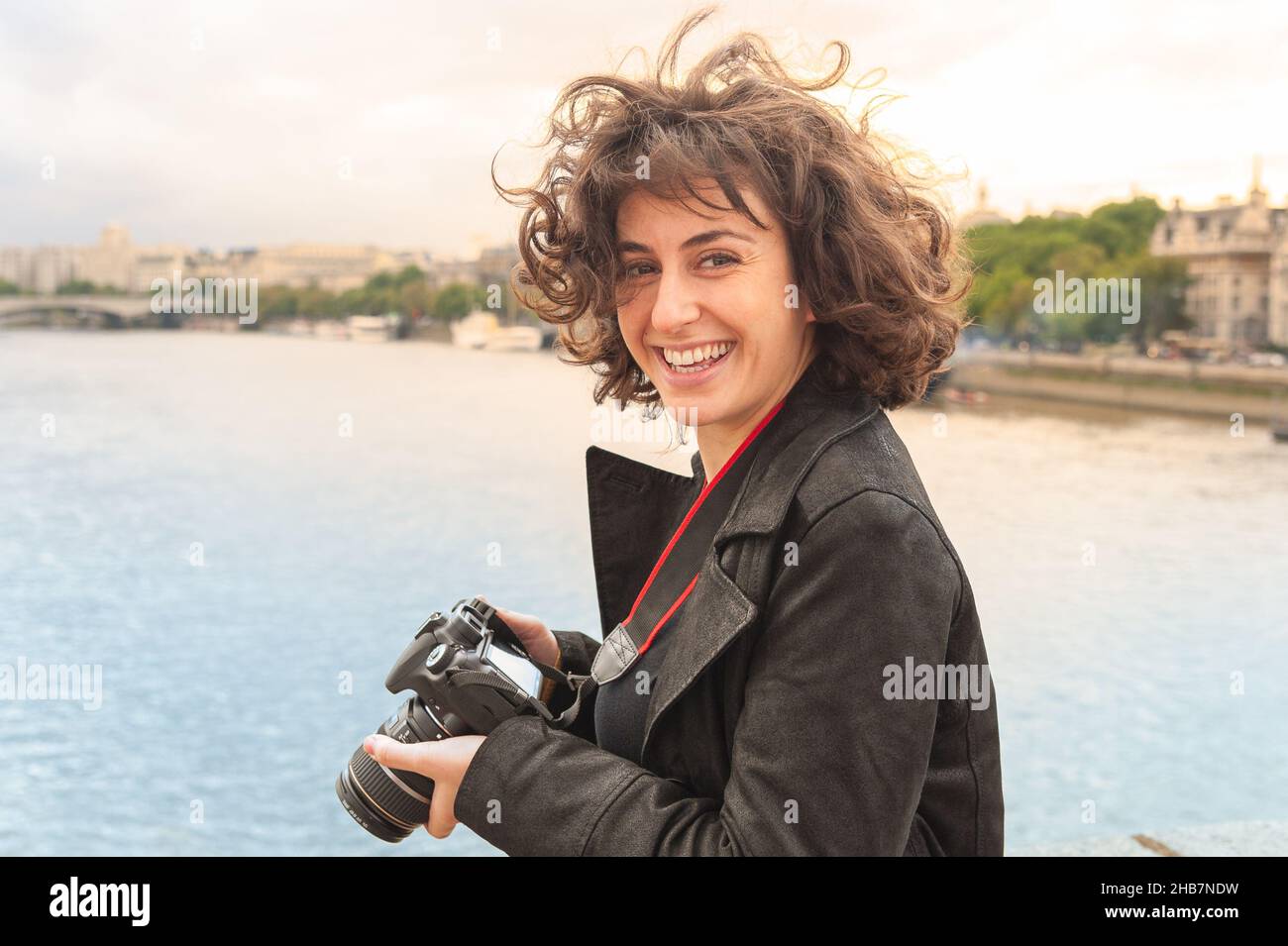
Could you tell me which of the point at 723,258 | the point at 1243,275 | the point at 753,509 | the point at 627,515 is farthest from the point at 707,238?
the point at 1243,275

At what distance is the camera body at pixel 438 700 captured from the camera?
3.47 feet

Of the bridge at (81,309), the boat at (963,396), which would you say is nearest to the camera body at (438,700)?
the boat at (963,396)

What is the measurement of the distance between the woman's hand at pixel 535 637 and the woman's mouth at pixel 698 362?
368 mm

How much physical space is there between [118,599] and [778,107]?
1924cm

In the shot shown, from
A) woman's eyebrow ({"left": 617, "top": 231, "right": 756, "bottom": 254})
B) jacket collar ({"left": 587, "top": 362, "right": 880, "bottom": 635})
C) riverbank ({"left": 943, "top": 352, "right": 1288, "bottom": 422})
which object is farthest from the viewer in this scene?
riverbank ({"left": 943, "top": 352, "right": 1288, "bottom": 422})

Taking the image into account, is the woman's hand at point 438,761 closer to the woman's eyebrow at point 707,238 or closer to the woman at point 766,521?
the woman at point 766,521

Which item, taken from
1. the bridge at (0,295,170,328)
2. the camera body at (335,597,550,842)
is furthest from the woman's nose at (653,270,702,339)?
the bridge at (0,295,170,328)

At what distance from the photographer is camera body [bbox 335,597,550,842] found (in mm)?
1057

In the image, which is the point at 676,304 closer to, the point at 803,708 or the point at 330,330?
the point at 803,708

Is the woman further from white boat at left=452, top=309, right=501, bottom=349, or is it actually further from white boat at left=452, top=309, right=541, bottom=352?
white boat at left=452, top=309, right=501, bottom=349

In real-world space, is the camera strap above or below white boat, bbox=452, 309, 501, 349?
below

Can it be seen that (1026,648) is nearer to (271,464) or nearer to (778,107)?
(778,107)

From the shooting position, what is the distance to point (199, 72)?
Answer: 5188 cm

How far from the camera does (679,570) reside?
106 cm
